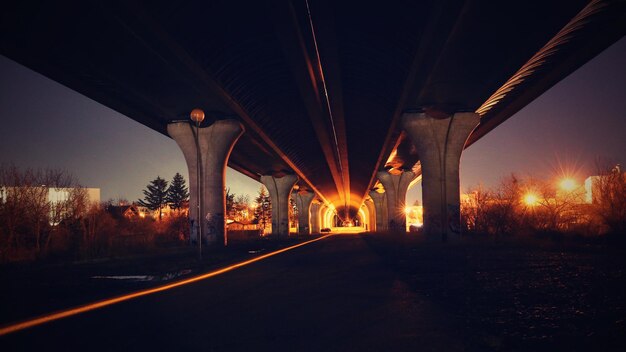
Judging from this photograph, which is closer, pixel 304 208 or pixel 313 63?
pixel 313 63

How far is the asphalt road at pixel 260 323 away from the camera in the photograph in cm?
472

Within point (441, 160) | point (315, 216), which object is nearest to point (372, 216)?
point (315, 216)

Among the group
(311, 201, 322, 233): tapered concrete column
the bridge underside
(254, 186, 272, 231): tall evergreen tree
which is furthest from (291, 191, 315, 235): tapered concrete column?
the bridge underside

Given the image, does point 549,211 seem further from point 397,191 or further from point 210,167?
point 397,191

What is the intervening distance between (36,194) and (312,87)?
49.0ft

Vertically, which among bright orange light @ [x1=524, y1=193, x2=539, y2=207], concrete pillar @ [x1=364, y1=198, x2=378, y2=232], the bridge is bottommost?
concrete pillar @ [x1=364, y1=198, x2=378, y2=232]

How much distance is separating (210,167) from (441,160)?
15300 millimetres

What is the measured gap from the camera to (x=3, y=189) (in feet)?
67.8

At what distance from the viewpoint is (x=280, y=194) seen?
6038 centimetres

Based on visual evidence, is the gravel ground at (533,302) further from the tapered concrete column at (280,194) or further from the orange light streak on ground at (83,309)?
the tapered concrete column at (280,194)

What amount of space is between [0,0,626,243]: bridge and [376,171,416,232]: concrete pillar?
26.7 metres

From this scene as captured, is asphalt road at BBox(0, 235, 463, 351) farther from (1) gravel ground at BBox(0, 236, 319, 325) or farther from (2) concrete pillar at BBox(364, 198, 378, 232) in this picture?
(2) concrete pillar at BBox(364, 198, 378, 232)

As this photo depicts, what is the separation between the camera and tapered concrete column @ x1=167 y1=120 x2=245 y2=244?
2838 centimetres

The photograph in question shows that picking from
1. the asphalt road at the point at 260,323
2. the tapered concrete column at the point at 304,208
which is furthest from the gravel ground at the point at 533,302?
the tapered concrete column at the point at 304,208
